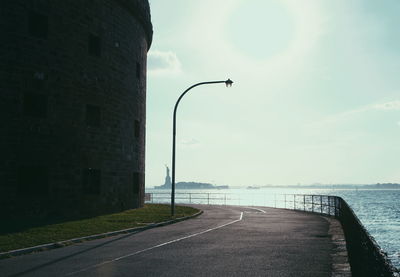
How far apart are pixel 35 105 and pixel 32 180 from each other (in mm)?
3506

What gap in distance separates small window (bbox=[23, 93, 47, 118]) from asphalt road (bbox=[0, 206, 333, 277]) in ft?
28.4

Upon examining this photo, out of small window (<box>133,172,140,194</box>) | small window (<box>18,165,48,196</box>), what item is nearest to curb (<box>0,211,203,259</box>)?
small window (<box>18,165,48,196</box>)

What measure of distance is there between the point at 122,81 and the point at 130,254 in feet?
56.0

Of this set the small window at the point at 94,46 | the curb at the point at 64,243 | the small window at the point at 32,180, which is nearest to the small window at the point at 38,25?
the small window at the point at 94,46

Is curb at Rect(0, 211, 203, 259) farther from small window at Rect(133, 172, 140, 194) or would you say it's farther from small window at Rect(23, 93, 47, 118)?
small window at Rect(133, 172, 140, 194)

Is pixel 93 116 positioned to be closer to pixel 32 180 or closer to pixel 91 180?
pixel 91 180

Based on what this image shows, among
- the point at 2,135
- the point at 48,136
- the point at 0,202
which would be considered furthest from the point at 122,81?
the point at 0,202

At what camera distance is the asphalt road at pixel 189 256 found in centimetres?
825

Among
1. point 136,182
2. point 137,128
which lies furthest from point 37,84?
point 136,182

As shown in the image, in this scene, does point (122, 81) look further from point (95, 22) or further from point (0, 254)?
point (0, 254)

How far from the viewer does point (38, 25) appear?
20156 mm

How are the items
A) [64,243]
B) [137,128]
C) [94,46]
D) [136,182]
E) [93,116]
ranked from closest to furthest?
[64,243], [93,116], [94,46], [136,182], [137,128]

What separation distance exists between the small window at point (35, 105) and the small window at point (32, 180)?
97.9 inches

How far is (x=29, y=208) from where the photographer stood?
19031 millimetres
